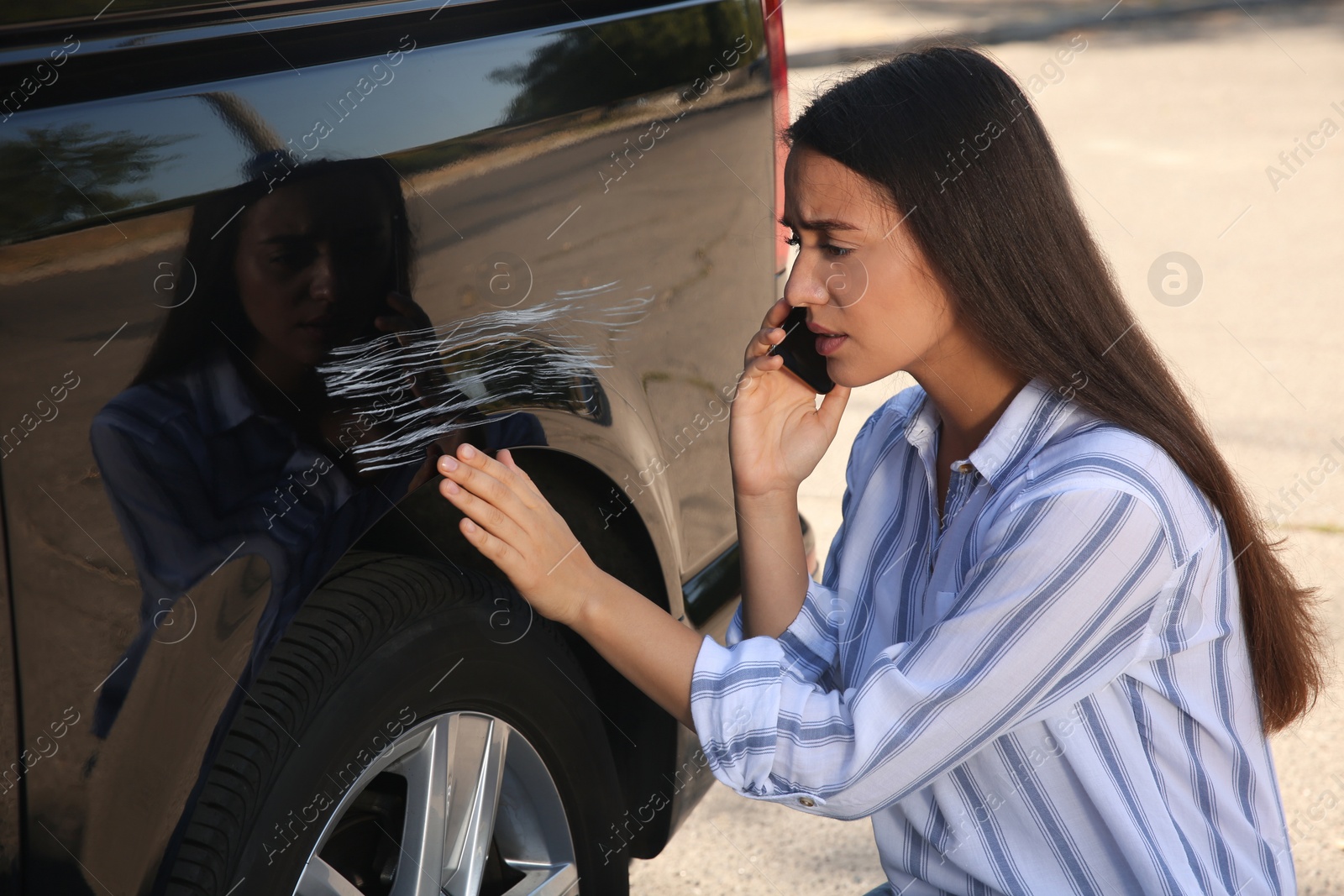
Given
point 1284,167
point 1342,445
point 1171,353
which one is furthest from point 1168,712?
point 1284,167

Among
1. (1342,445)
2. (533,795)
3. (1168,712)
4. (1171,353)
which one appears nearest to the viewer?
(1168,712)

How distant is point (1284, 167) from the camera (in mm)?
8148

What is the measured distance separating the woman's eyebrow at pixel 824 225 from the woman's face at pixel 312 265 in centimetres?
49

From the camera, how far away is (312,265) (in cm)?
129

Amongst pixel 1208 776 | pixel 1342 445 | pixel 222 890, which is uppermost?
pixel 222 890

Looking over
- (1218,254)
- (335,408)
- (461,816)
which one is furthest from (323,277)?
(1218,254)

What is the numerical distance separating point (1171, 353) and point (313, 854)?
4887mm

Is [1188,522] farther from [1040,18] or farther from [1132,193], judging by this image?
[1040,18]

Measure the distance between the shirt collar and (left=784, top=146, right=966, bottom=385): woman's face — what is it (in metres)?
0.10

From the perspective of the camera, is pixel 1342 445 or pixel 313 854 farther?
pixel 1342 445

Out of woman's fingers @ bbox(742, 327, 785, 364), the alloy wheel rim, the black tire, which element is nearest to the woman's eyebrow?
woman's fingers @ bbox(742, 327, 785, 364)

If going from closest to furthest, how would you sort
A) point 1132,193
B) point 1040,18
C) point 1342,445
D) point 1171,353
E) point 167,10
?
point 167,10, point 1342,445, point 1171,353, point 1132,193, point 1040,18

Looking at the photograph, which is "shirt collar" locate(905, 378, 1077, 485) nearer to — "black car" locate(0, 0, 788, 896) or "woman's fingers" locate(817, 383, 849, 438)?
"woman's fingers" locate(817, 383, 849, 438)

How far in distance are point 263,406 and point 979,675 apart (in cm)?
80
